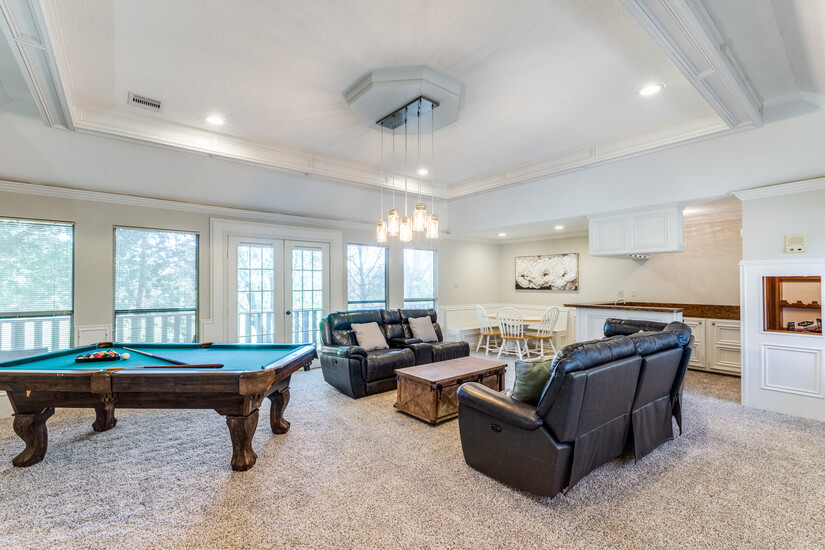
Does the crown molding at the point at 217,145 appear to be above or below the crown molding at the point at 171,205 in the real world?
above

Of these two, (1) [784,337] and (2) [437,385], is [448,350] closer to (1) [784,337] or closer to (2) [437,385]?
(2) [437,385]

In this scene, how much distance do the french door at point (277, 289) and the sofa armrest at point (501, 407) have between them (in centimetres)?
364

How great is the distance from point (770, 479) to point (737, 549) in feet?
3.28

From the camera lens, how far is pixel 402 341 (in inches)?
201

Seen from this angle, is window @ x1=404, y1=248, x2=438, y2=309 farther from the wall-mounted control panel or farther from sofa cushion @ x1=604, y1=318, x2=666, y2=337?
the wall-mounted control panel

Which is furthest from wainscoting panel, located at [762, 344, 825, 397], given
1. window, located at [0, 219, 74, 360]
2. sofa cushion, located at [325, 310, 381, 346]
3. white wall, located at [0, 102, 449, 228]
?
window, located at [0, 219, 74, 360]

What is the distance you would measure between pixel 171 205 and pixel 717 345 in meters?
7.44

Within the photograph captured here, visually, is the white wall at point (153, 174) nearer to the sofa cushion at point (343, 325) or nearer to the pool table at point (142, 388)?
the sofa cushion at point (343, 325)

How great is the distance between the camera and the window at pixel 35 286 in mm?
3697

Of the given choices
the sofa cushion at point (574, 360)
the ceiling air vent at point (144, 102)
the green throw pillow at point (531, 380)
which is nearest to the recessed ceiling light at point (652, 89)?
the sofa cushion at point (574, 360)

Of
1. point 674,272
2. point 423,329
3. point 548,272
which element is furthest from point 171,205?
point 674,272

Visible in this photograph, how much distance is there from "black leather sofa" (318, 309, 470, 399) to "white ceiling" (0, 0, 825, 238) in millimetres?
2328

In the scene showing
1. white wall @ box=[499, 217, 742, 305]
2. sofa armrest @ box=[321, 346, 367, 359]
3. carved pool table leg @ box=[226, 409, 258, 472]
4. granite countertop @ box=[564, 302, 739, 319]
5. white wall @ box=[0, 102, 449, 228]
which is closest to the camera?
carved pool table leg @ box=[226, 409, 258, 472]

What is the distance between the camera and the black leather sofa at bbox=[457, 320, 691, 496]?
2117mm
